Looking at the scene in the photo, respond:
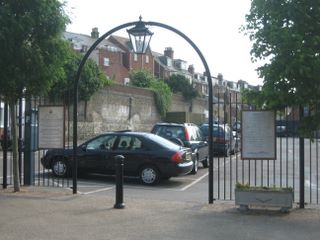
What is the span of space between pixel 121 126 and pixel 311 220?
3781 cm

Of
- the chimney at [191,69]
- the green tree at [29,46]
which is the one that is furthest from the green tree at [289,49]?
the chimney at [191,69]

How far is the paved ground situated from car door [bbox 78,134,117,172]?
3.84 meters

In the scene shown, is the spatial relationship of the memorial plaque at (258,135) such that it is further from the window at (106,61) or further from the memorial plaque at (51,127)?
the window at (106,61)

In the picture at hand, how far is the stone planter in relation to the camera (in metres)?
9.42

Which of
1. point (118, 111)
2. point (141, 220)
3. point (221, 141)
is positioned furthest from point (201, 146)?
point (118, 111)

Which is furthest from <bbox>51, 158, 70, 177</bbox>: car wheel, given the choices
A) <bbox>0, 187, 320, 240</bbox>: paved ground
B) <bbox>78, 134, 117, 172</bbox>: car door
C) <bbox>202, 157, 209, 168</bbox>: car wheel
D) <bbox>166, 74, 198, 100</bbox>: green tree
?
<bbox>166, 74, 198, 100</bbox>: green tree

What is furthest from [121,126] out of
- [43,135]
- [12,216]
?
[12,216]

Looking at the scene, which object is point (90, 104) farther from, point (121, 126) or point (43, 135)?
point (43, 135)

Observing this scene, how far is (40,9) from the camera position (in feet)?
35.5

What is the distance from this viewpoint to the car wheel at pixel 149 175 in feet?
46.8

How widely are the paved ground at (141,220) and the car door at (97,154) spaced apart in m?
3.84

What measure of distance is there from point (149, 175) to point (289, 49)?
6.85m

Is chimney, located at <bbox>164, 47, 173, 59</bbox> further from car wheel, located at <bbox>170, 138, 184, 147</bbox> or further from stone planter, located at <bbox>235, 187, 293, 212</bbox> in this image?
stone planter, located at <bbox>235, 187, 293, 212</bbox>

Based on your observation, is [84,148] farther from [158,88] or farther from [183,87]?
[183,87]
